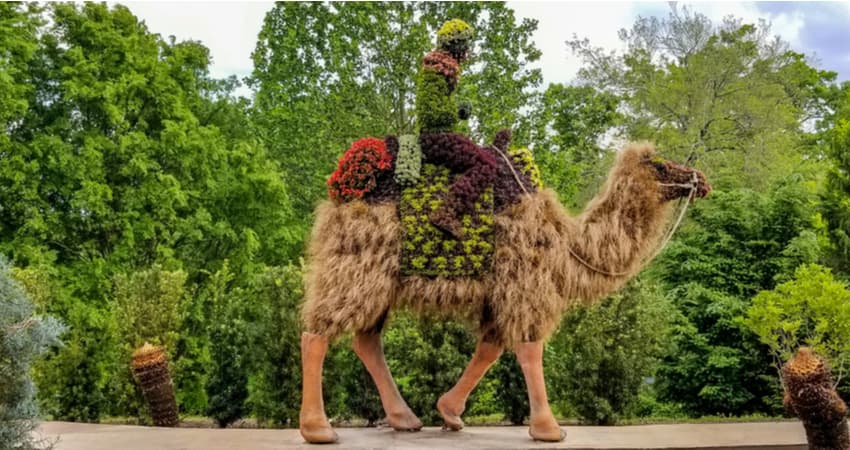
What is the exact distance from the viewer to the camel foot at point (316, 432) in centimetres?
616

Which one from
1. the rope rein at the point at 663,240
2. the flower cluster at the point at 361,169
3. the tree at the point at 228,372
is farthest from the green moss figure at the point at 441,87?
the tree at the point at 228,372

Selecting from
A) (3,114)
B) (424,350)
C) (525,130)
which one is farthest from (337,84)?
(424,350)

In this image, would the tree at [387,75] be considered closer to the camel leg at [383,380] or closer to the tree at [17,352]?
the camel leg at [383,380]

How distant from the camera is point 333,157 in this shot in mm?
13547

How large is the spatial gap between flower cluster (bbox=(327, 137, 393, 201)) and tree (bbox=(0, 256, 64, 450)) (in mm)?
2357

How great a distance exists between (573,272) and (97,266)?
9.46m

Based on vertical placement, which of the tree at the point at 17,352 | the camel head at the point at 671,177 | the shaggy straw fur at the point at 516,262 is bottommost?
the tree at the point at 17,352

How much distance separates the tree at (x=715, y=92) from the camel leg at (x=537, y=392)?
8621 millimetres

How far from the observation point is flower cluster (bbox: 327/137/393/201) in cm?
633

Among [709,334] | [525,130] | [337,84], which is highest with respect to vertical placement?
[337,84]

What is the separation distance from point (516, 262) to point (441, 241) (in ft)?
1.91

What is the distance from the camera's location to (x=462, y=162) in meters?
6.21

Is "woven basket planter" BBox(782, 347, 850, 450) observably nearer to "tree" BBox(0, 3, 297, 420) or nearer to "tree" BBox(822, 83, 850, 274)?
"tree" BBox(822, 83, 850, 274)

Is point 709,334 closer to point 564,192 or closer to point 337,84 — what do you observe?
point 564,192
